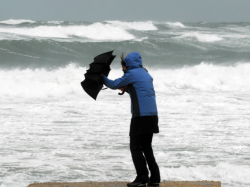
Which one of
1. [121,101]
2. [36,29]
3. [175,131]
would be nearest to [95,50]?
[36,29]

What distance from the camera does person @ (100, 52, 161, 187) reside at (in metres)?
3.73

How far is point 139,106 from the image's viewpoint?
3.73 metres

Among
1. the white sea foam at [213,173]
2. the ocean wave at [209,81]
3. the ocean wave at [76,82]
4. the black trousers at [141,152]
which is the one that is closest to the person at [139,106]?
the black trousers at [141,152]

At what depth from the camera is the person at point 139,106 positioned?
3.73m

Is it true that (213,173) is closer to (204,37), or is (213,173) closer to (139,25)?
(204,37)

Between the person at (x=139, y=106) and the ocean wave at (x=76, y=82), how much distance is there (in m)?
9.42

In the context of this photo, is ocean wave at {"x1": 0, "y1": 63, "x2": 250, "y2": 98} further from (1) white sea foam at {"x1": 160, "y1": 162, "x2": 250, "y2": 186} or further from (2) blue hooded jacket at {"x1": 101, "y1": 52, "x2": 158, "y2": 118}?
(2) blue hooded jacket at {"x1": 101, "y1": 52, "x2": 158, "y2": 118}

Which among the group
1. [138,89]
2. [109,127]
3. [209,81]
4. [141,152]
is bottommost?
[109,127]

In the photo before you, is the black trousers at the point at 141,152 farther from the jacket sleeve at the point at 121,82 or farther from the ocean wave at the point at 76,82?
the ocean wave at the point at 76,82

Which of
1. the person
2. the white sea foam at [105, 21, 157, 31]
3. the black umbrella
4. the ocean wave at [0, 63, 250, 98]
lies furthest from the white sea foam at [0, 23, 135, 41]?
the person

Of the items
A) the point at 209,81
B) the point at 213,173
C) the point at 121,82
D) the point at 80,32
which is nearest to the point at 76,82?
Answer: the point at 209,81

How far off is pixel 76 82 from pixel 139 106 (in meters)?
12.0

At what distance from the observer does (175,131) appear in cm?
782

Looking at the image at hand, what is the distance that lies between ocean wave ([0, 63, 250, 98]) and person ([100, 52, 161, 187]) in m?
9.42
